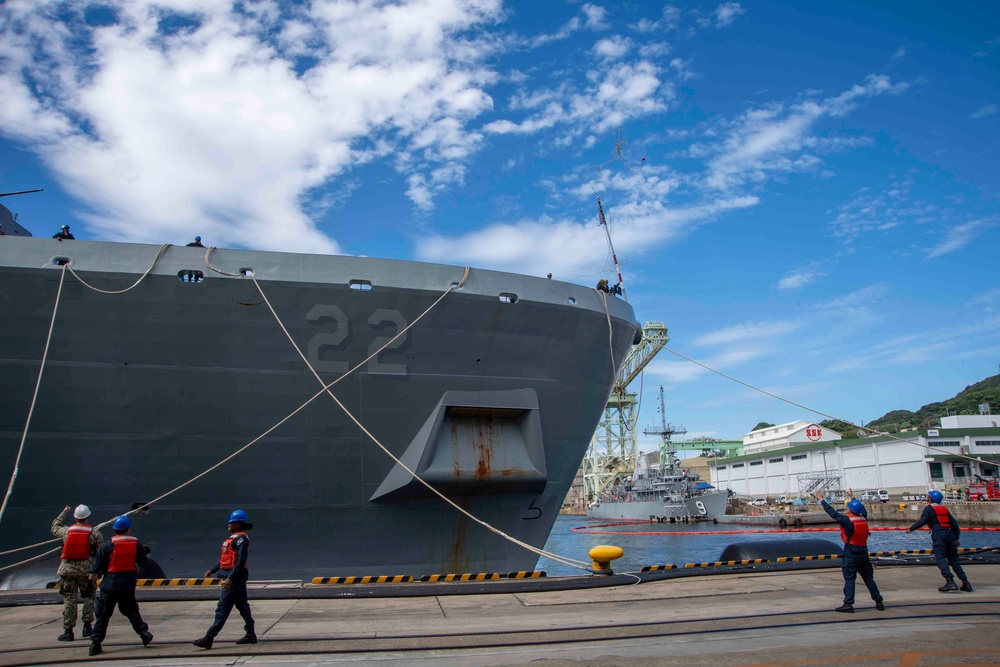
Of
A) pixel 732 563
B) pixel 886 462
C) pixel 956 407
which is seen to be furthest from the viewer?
pixel 956 407

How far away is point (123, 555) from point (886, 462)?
55604 millimetres

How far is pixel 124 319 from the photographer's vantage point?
29.9 ft

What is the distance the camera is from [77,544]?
5551 mm

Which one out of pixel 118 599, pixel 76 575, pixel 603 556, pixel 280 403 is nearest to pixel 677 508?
pixel 603 556

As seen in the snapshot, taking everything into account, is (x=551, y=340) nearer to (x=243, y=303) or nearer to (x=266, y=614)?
(x=243, y=303)

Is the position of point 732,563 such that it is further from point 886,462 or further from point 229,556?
point 886,462

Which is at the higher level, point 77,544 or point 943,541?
point 77,544

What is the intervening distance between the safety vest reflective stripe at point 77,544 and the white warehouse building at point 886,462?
143 ft

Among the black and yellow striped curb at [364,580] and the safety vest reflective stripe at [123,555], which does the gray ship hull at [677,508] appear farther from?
the safety vest reflective stripe at [123,555]

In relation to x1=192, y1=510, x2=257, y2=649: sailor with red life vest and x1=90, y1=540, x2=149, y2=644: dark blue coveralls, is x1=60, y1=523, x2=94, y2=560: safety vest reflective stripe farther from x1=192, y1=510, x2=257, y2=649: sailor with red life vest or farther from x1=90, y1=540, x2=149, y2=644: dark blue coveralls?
x1=192, y1=510, x2=257, y2=649: sailor with red life vest

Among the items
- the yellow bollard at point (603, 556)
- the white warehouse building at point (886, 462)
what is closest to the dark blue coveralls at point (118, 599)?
the yellow bollard at point (603, 556)

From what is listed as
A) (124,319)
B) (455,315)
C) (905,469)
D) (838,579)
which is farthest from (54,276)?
(905,469)

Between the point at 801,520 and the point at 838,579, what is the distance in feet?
128

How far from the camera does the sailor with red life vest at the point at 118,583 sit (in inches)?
197
